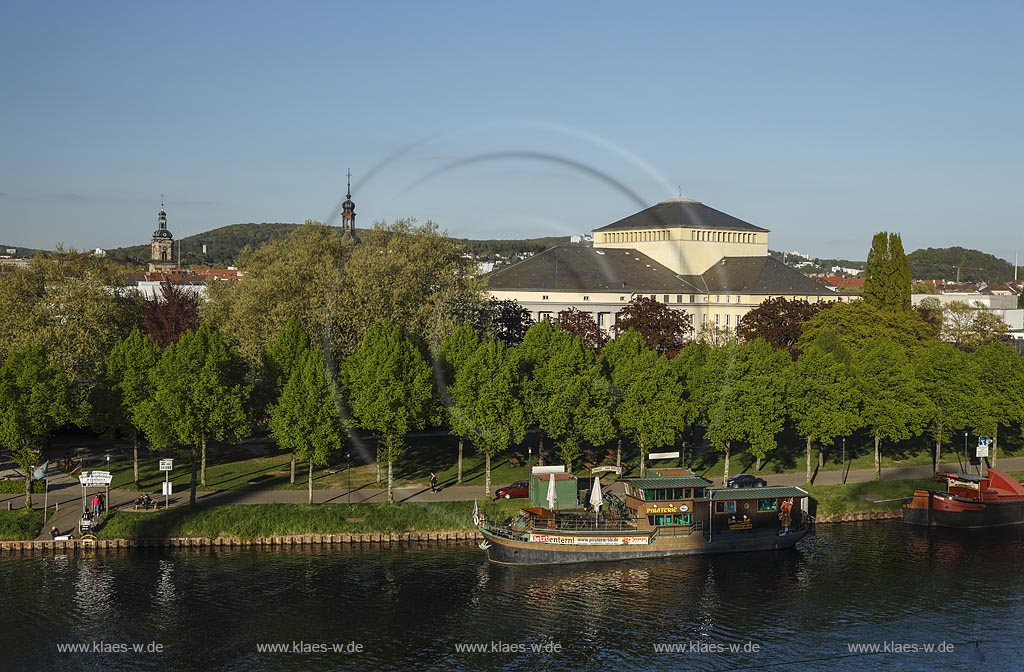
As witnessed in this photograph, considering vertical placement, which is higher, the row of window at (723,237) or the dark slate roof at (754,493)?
the row of window at (723,237)

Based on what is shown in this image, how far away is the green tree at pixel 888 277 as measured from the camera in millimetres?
127750

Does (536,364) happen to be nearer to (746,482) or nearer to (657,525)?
(746,482)

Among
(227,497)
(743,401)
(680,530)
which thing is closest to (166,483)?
(227,497)

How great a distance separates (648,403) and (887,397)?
2025 cm

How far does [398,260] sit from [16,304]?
107 ft

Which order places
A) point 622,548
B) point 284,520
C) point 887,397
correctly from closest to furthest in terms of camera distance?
1. point 622,548
2. point 284,520
3. point 887,397

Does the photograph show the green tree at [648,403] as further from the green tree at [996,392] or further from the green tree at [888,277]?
the green tree at [888,277]

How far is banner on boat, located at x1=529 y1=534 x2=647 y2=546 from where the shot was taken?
69.7 meters

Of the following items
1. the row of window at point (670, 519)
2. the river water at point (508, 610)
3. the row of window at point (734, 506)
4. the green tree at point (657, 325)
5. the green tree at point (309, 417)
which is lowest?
the river water at point (508, 610)

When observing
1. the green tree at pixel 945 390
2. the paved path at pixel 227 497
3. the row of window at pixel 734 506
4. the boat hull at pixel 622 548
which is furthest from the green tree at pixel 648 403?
the green tree at pixel 945 390

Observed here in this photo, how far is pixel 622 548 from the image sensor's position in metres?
71.0

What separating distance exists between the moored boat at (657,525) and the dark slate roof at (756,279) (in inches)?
3583

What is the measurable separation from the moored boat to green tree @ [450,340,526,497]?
23.2 feet

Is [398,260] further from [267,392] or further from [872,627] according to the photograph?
[872,627]
